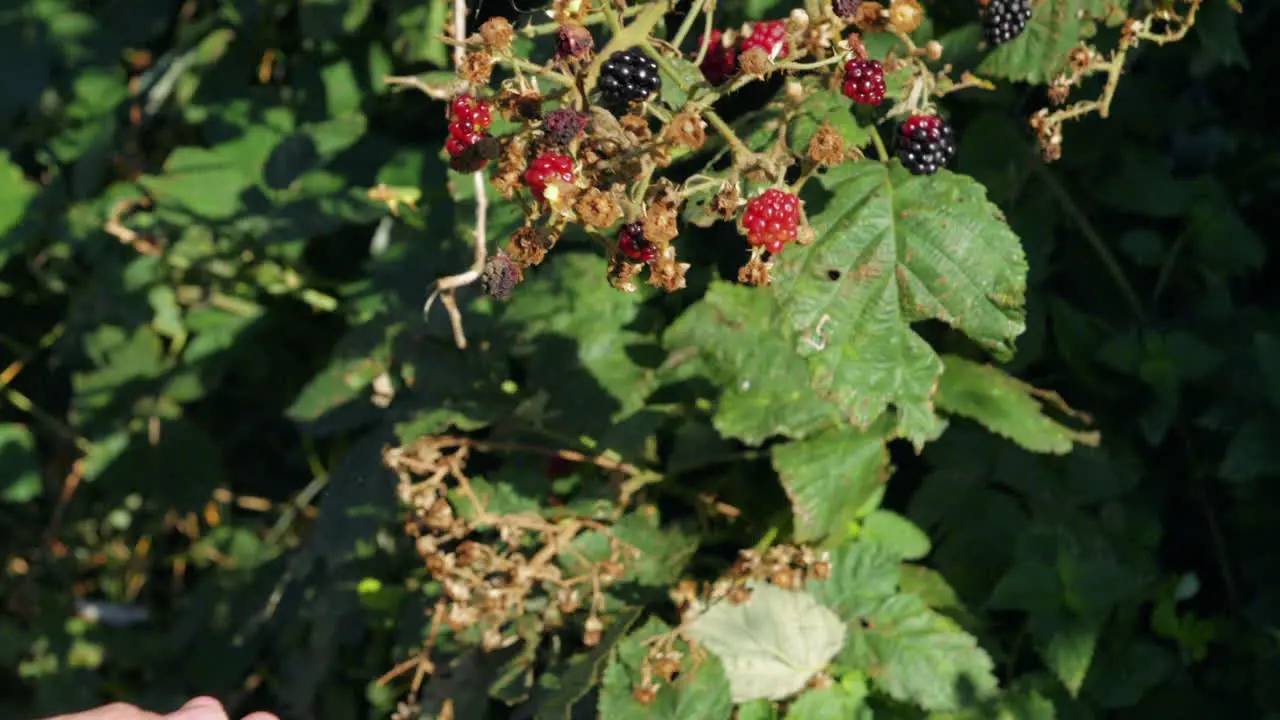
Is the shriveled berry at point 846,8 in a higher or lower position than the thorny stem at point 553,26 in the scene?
higher

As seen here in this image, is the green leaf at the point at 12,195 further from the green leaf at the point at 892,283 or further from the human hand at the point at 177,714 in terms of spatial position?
the green leaf at the point at 892,283

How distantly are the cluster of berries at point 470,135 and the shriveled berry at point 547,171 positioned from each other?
8 centimetres

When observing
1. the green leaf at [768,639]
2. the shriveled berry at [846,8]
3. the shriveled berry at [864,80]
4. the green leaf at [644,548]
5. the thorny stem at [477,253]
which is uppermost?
the shriveled berry at [846,8]

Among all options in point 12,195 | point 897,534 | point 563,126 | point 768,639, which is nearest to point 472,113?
point 563,126

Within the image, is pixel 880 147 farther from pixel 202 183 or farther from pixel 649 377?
pixel 202 183

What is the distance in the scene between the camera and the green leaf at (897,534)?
1775mm

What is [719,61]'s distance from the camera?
4.66ft

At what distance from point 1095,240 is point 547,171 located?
3.69 feet

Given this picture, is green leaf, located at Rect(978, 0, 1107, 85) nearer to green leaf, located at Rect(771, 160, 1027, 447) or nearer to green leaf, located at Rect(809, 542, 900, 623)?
green leaf, located at Rect(771, 160, 1027, 447)

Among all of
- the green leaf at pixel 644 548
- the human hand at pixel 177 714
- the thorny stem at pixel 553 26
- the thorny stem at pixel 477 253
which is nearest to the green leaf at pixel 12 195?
the thorny stem at pixel 477 253

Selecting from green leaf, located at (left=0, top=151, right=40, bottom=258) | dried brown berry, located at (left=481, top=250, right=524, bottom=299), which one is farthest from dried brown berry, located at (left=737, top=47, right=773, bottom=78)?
green leaf, located at (left=0, top=151, right=40, bottom=258)

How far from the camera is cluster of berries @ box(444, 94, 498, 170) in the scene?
1188mm

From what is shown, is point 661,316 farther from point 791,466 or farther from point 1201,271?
point 1201,271

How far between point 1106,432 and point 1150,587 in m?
0.23
